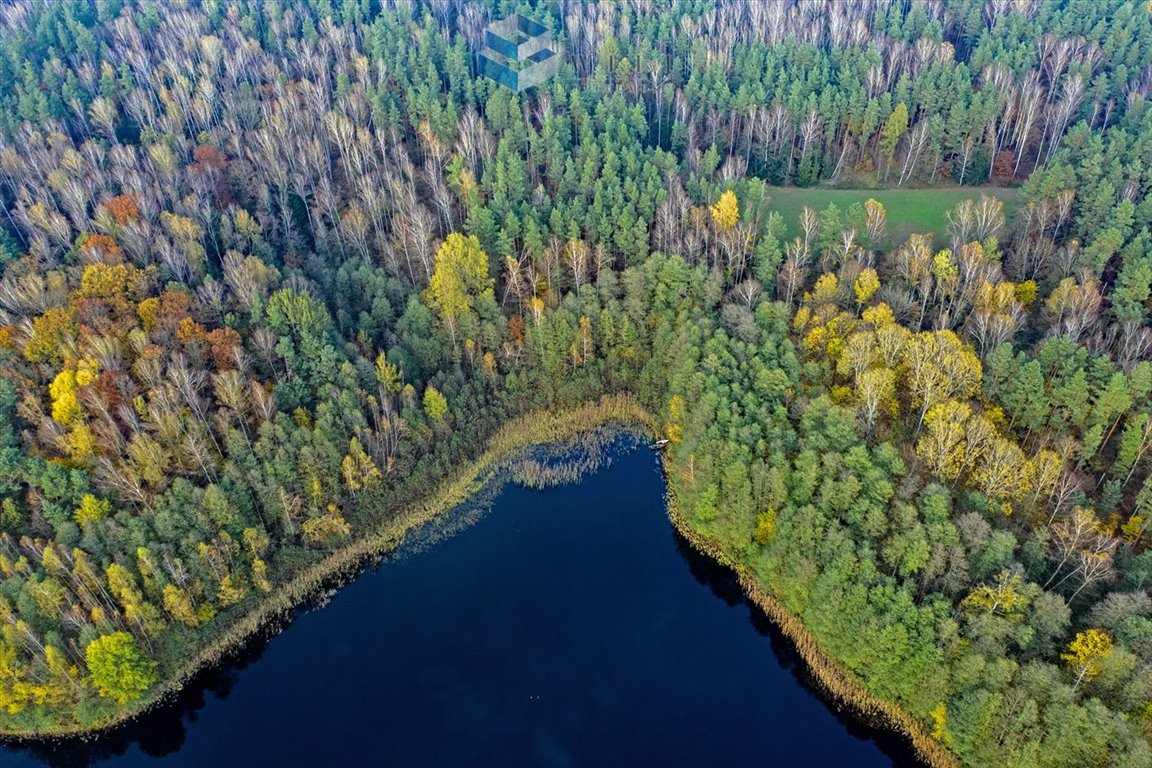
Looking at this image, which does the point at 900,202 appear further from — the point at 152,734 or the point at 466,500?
the point at 152,734

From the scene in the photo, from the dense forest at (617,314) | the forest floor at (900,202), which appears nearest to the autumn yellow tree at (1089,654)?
the dense forest at (617,314)

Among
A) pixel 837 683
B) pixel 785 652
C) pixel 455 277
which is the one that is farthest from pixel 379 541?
pixel 837 683

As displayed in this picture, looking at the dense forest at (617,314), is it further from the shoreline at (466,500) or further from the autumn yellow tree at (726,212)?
the shoreline at (466,500)

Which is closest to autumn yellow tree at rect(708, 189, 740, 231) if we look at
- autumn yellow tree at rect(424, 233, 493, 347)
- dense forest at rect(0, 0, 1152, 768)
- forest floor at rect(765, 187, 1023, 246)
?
dense forest at rect(0, 0, 1152, 768)

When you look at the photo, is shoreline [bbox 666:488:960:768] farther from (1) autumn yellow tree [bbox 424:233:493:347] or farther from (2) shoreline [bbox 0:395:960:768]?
(1) autumn yellow tree [bbox 424:233:493:347]

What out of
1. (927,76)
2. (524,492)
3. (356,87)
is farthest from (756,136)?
(524,492)

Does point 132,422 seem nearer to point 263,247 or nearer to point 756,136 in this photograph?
point 263,247
